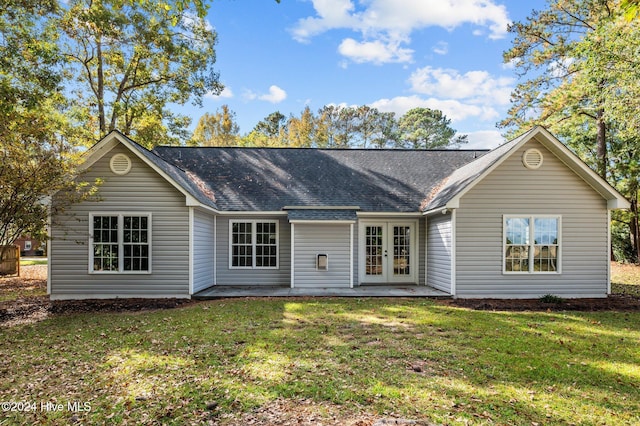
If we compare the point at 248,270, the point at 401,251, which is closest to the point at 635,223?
the point at 401,251

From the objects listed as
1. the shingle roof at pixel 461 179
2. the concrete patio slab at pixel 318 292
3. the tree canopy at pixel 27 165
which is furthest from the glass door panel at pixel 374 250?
the tree canopy at pixel 27 165

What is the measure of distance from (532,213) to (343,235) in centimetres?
574

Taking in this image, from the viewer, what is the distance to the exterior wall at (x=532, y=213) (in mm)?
10539

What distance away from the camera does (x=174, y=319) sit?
8.01 meters

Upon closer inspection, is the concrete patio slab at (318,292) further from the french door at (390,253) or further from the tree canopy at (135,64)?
the tree canopy at (135,64)

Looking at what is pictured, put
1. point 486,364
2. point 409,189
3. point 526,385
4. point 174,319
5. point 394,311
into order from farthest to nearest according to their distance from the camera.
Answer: point 409,189 → point 394,311 → point 174,319 → point 486,364 → point 526,385

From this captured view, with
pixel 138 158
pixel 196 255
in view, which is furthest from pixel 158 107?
pixel 196 255

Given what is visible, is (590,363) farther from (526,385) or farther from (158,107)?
(158,107)

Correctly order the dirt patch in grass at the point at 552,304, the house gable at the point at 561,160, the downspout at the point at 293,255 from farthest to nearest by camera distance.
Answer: the downspout at the point at 293,255, the house gable at the point at 561,160, the dirt patch in grass at the point at 552,304

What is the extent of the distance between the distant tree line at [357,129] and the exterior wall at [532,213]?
25662 mm

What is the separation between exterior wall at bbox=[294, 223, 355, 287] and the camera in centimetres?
1165

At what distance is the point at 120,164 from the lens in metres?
10.1

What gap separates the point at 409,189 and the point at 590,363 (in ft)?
28.6

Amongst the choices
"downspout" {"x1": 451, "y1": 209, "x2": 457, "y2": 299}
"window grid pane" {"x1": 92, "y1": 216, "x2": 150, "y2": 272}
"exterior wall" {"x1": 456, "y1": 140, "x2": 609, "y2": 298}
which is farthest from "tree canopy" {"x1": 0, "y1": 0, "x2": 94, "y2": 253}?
"exterior wall" {"x1": 456, "y1": 140, "x2": 609, "y2": 298}
